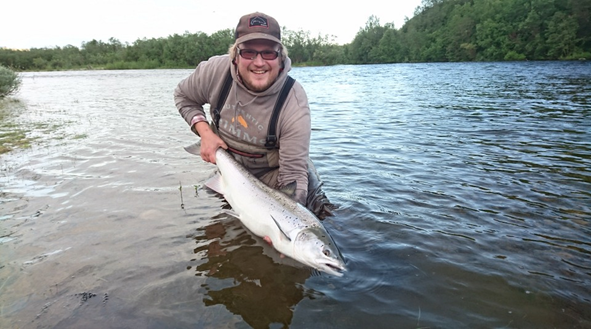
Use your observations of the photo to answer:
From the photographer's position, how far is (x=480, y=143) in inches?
390

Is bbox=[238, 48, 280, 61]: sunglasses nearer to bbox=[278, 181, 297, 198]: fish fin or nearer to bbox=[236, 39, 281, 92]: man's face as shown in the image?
bbox=[236, 39, 281, 92]: man's face

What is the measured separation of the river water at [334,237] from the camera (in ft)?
10.6

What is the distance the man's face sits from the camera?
425cm

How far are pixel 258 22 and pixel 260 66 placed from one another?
49 cm

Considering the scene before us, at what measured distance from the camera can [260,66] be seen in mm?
4273

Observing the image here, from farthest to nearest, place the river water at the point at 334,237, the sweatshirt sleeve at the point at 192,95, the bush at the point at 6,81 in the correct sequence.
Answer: the bush at the point at 6,81, the sweatshirt sleeve at the point at 192,95, the river water at the point at 334,237

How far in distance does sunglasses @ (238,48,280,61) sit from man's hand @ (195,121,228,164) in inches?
42.2

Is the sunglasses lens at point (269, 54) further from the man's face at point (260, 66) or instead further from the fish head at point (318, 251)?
the fish head at point (318, 251)

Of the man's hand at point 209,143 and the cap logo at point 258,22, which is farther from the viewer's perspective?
the man's hand at point 209,143

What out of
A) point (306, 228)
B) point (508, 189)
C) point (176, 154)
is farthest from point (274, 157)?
point (176, 154)

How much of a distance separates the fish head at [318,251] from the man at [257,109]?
800 millimetres

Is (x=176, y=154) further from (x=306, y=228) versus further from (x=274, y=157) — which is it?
(x=306, y=228)

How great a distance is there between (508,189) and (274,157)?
416cm

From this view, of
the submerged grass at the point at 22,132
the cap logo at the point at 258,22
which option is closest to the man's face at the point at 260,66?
the cap logo at the point at 258,22
